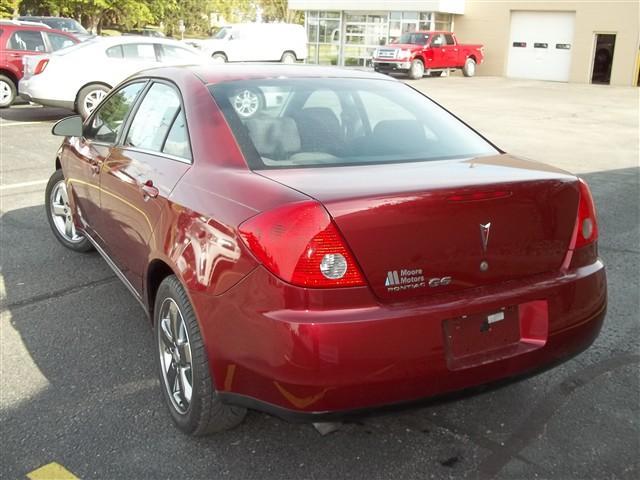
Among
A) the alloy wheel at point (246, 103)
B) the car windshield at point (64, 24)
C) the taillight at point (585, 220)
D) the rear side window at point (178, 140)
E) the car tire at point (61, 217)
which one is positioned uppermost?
the car windshield at point (64, 24)

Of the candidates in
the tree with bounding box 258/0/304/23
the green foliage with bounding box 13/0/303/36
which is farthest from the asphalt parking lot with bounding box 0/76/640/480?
the tree with bounding box 258/0/304/23

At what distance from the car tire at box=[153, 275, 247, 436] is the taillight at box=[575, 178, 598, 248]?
1.61 metres

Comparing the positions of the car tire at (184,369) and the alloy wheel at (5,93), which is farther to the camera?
the alloy wheel at (5,93)

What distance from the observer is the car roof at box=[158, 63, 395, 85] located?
3.40 metres

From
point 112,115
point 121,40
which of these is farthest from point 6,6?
point 112,115

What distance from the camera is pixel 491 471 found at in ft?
8.86

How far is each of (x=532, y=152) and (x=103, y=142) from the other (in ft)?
27.9

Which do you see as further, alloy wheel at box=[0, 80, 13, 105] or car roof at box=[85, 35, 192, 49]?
alloy wheel at box=[0, 80, 13, 105]

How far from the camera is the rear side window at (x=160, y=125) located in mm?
3221

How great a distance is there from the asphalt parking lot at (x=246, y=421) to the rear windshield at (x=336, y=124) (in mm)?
1160

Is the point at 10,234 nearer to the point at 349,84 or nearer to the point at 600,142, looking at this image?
the point at 349,84

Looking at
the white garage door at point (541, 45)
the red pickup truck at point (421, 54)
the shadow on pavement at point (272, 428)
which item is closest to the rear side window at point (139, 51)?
the shadow on pavement at point (272, 428)

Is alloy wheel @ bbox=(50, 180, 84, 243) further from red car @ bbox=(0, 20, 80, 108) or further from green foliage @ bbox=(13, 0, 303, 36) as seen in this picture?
green foliage @ bbox=(13, 0, 303, 36)

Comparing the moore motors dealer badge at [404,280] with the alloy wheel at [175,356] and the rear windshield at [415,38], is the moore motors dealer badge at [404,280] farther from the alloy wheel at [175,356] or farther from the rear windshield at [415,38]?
the rear windshield at [415,38]
